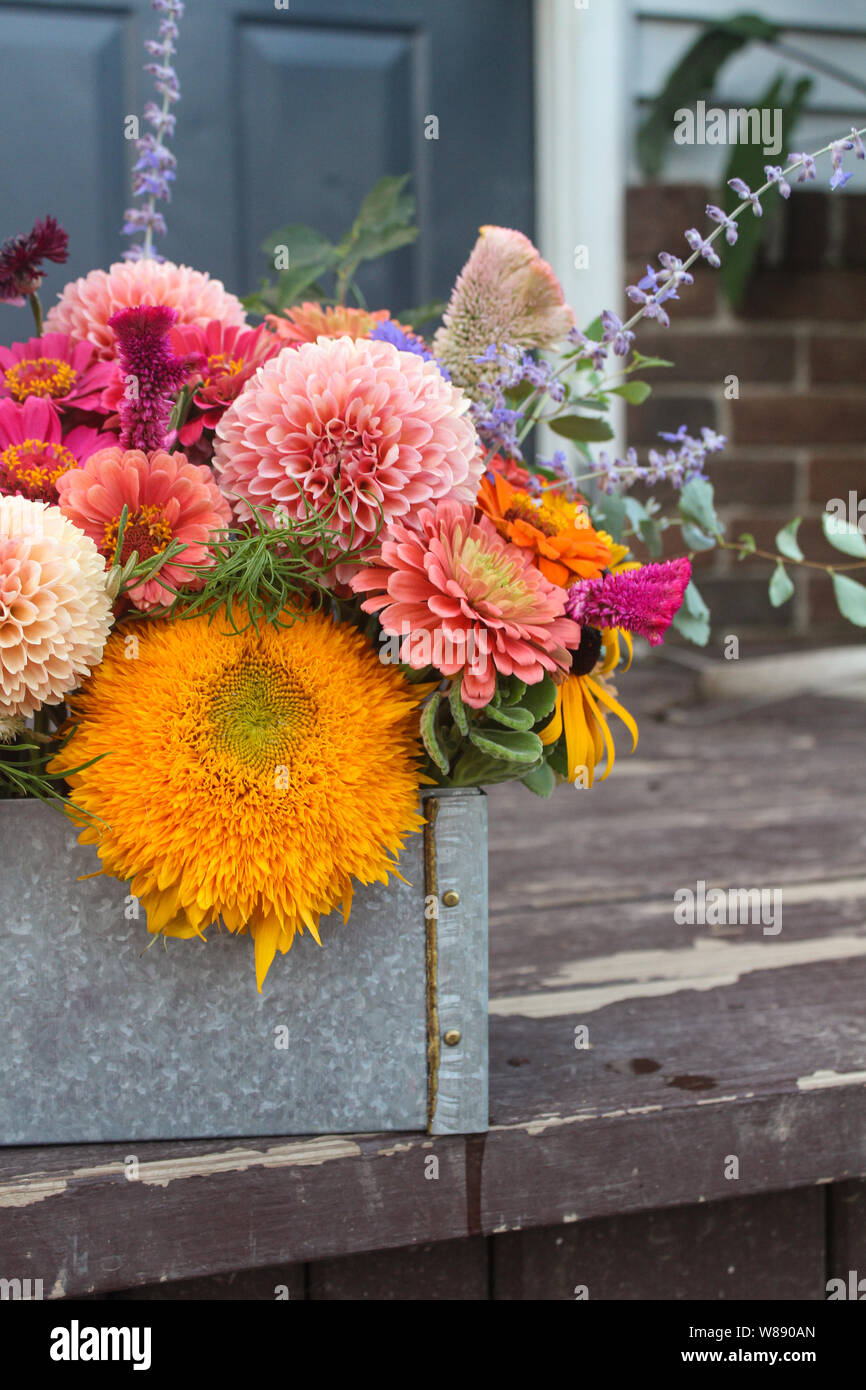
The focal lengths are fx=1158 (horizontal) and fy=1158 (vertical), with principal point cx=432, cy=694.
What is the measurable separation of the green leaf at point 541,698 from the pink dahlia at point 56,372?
253 mm

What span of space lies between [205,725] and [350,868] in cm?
9

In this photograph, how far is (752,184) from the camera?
2154 mm

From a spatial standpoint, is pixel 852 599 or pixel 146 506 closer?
pixel 146 506

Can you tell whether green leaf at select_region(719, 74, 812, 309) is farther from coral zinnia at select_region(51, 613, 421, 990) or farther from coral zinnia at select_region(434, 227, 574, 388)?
coral zinnia at select_region(51, 613, 421, 990)

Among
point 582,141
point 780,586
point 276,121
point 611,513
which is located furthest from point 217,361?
point 582,141

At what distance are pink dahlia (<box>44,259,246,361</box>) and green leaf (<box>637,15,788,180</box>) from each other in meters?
1.76

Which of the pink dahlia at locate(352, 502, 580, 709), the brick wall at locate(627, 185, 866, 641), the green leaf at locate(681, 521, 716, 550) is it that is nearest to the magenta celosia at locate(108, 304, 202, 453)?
the pink dahlia at locate(352, 502, 580, 709)

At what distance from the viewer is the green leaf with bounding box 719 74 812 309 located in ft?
7.02

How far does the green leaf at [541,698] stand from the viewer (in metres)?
0.53

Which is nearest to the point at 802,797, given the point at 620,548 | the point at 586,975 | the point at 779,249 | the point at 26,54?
the point at 586,975

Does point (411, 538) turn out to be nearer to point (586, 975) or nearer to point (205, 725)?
point (205, 725)

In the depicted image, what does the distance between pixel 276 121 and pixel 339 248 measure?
1.39m

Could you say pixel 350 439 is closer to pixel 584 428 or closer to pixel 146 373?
pixel 146 373

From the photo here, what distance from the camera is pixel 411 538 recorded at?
0.50m
